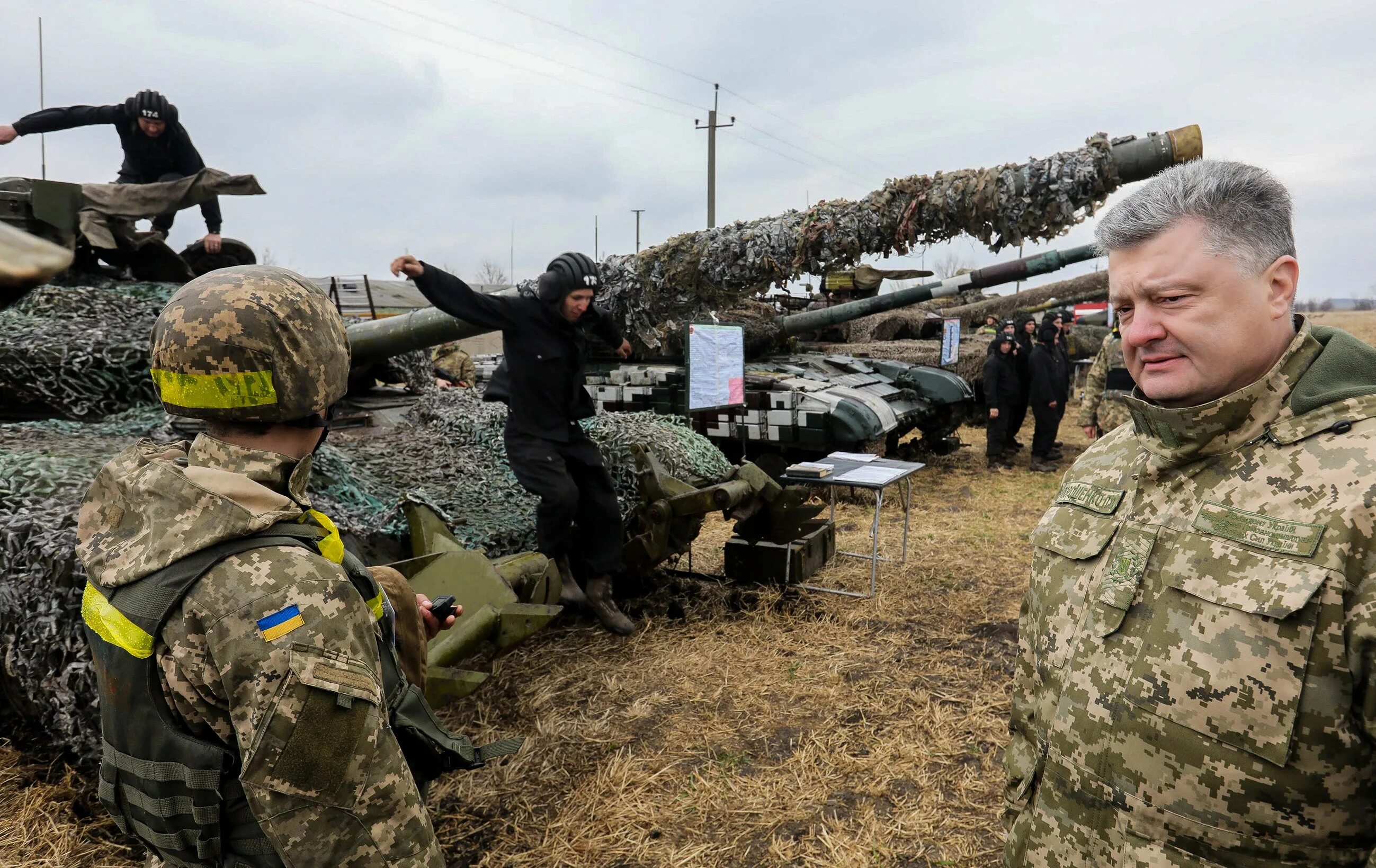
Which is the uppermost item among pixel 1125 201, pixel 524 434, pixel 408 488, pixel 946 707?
pixel 1125 201

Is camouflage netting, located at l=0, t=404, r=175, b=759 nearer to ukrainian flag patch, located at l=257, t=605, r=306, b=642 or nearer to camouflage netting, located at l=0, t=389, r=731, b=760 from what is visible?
camouflage netting, located at l=0, t=389, r=731, b=760

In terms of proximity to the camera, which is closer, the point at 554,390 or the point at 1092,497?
the point at 1092,497

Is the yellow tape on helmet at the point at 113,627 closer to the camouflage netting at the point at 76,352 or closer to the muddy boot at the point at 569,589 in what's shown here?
the muddy boot at the point at 569,589

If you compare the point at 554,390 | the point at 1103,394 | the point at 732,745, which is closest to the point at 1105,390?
the point at 1103,394

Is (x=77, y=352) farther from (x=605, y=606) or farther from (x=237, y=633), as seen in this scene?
(x=237, y=633)

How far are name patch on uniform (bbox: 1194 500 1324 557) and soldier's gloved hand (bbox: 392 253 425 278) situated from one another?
3.04 meters

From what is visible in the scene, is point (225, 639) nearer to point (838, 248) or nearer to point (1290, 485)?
point (1290, 485)

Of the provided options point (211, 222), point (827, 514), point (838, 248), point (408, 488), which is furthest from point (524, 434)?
point (827, 514)

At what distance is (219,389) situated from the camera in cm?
149

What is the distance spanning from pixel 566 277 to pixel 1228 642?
3.51 m

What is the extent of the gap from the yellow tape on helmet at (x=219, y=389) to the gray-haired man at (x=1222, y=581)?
146 centimetres

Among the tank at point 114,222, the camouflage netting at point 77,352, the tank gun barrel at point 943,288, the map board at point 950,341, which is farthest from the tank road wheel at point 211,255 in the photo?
the map board at point 950,341

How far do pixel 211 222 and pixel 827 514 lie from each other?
6175 mm

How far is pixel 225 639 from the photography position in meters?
1.31
